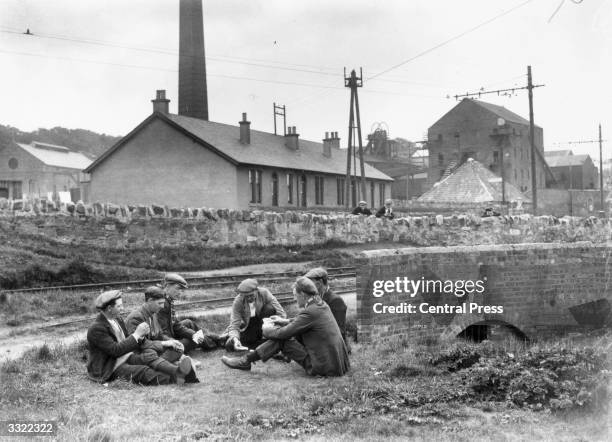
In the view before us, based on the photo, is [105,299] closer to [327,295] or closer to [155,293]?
[155,293]

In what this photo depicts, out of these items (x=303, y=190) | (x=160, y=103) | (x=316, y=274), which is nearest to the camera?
(x=316, y=274)

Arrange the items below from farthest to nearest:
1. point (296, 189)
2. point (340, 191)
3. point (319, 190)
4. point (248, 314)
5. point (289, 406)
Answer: point (340, 191)
point (319, 190)
point (296, 189)
point (248, 314)
point (289, 406)

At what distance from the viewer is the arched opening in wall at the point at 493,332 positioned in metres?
11.7

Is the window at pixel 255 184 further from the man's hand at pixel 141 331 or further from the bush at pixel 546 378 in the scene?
the man's hand at pixel 141 331

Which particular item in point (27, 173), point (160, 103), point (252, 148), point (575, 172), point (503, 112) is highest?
point (503, 112)

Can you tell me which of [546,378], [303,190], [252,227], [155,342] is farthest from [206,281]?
[303,190]

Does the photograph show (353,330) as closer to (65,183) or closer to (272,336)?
(272,336)

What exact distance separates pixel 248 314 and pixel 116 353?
2.10m

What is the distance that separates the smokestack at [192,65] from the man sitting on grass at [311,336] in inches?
1139

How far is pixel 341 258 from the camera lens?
66.9 feet

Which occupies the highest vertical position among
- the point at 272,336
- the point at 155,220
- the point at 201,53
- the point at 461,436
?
the point at 201,53

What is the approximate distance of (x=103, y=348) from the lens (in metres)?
7.50

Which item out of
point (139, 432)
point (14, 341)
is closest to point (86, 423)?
point (139, 432)

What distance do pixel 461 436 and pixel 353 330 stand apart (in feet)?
16.2
